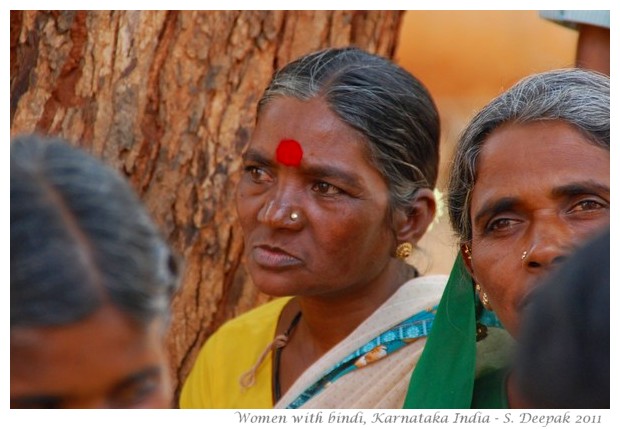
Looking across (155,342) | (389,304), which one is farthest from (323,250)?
(155,342)

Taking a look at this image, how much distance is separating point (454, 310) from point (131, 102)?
1.28 metres

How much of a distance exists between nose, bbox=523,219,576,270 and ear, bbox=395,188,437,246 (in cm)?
71

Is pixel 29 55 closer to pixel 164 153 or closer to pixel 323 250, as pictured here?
pixel 164 153

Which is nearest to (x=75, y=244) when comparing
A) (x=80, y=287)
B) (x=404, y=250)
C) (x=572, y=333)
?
(x=80, y=287)

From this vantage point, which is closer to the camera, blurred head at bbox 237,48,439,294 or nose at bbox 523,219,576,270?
nose at bbox 523,219,576,270

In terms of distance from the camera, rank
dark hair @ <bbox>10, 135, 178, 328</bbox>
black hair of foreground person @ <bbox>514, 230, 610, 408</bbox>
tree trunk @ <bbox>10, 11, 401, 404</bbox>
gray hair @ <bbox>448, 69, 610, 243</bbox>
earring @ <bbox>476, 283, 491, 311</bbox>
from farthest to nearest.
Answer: tree trunk @ <bbox>10, 11, 401, 404</bbox>, earring @ <bbox>476, 283, 491, 311</bbox>, gray hair @ <bbox>448, 69, 610, 243</bbox>, dark hair @ <bbox>10, 135, 178, 328</bbox>, black hair of foreground person @ <bbox>514, 230, 610, 408</bbox>

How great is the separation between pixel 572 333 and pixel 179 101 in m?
2.31

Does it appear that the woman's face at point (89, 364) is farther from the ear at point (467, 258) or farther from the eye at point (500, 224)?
the ear at point (467, 258)

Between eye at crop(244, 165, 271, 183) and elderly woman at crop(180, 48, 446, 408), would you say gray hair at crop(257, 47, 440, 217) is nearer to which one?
elderly woman at crop(180, 48, 446, 408)

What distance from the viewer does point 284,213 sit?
2557mm

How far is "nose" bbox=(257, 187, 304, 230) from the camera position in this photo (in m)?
2.56

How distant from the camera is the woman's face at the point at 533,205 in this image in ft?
6.52

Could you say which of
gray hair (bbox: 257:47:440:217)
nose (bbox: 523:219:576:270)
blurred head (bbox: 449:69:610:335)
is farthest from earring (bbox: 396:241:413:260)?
nose (bbox: 523:219:576:270)
